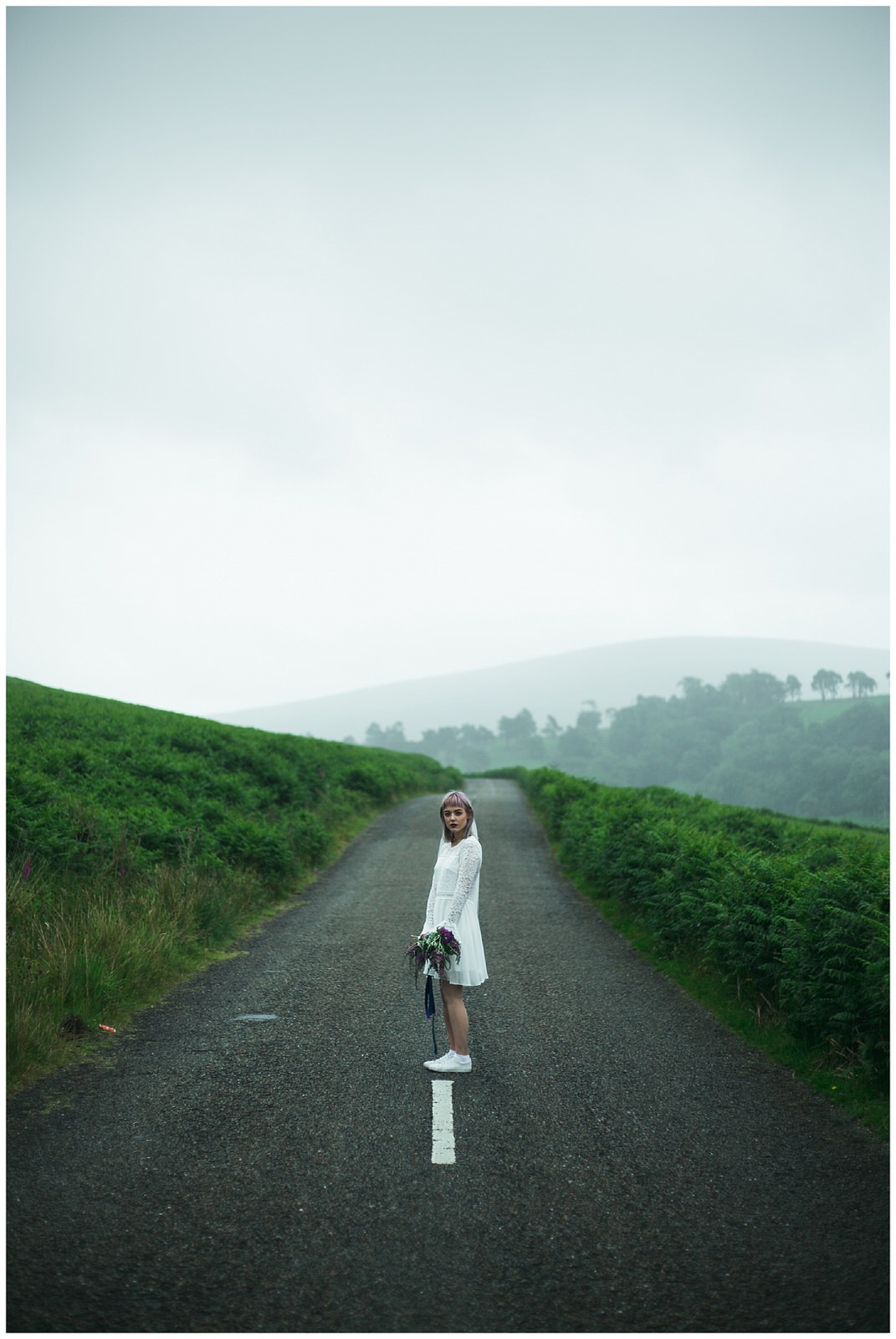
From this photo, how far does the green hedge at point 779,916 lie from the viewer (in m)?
6.51

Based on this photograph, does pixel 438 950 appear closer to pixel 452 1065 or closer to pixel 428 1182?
pixel 452 1065

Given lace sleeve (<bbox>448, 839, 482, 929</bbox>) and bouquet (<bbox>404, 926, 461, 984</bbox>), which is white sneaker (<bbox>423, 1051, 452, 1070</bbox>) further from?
lace sleeve (<bbox>448, 839, 482, 929</bbox>)

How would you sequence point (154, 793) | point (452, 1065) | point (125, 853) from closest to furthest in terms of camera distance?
point (452, 1065), point (125, 853), point (154, 793)

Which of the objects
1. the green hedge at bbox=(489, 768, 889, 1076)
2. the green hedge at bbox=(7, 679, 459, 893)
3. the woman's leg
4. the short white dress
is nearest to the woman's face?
the short white dress

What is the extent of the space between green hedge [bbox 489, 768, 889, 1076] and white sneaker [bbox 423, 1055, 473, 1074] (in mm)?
3014

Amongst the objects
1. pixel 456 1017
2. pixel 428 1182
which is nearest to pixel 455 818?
pixel 456 1017

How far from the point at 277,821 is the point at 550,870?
252 inches

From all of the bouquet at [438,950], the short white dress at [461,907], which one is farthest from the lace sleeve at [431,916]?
the bouquet at [438,950]

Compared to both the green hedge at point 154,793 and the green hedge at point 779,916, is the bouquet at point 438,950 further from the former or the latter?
the green hedge at point 154,793

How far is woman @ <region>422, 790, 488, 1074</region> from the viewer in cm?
644

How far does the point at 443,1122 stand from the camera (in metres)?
5.52

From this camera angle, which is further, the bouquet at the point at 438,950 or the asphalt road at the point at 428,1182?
the bouquet at the point at 438,950

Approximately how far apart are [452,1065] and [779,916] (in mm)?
3548

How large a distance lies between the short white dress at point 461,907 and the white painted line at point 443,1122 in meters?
0.78
